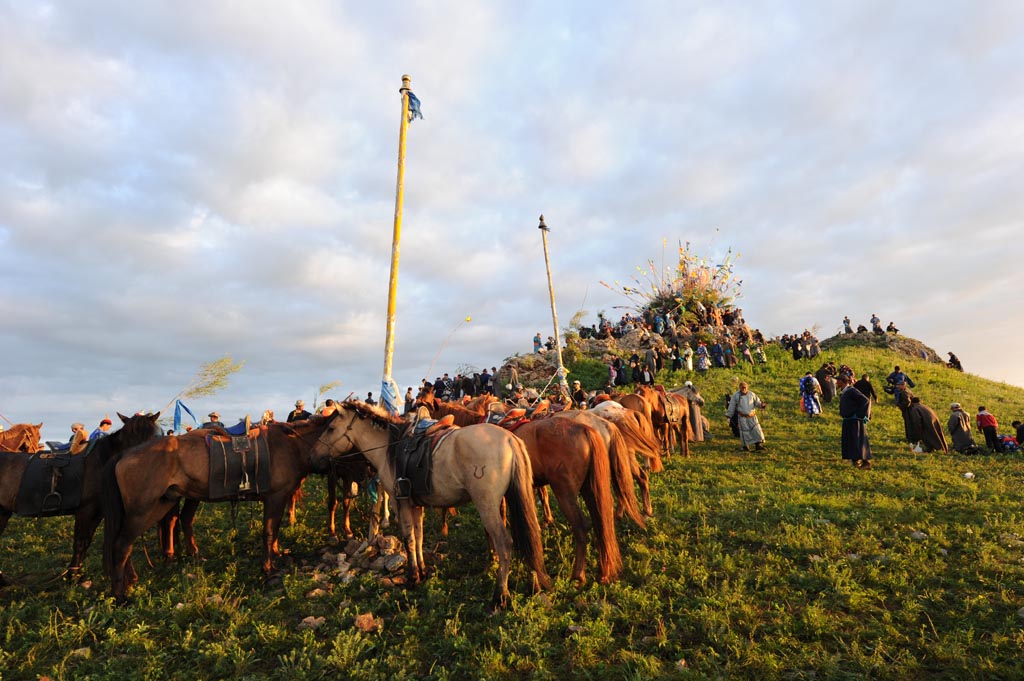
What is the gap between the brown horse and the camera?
22.5 ft

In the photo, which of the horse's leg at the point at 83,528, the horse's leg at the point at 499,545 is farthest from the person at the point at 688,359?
the horse's leg at the point at 83,528

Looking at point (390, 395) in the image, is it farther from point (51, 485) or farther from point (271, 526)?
point (51, 485)

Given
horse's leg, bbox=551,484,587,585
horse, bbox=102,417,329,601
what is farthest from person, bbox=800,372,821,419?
horse, bbox=102,417,329,601

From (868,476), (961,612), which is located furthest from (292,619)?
(868,476)

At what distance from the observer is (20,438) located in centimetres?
1124

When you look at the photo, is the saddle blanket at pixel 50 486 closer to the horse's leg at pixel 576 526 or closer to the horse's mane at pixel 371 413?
the horse's mane at pixel 371 413

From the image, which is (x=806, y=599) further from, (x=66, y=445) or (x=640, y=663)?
(x=66, y=445)

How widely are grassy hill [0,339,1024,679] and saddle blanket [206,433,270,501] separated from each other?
117 cm

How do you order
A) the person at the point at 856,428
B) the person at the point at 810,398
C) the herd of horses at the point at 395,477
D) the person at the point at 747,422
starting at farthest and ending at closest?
1. the person at the point at 810,398
2. the person at the point at 747,422
3. the person at the point at 856,428
4. the herd of horses at the point at 395,477

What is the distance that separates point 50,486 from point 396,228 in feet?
26.0

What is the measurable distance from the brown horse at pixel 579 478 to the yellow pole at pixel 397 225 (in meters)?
4.51

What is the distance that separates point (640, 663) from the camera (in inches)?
197

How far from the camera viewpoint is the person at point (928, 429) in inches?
577

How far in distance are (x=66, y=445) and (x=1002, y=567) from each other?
15.1 metres
